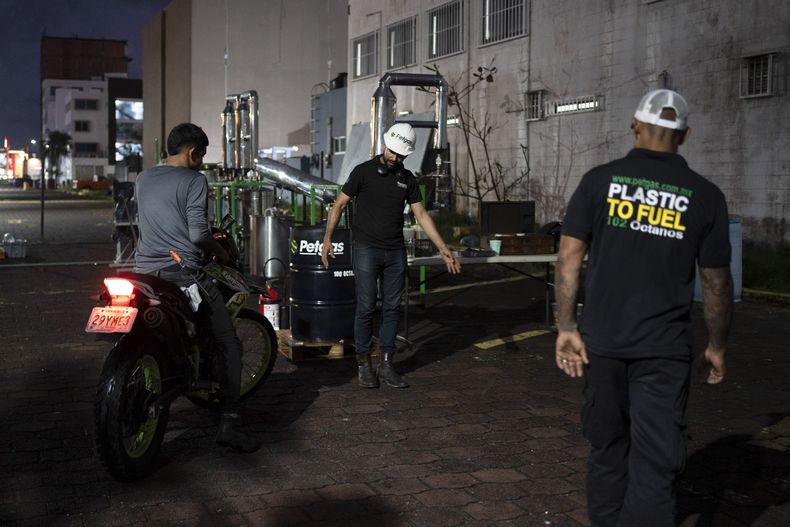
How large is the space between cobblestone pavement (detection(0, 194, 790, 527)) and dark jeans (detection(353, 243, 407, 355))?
45cm

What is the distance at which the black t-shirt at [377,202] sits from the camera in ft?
25.0

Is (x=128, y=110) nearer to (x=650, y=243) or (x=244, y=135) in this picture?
(x=244, y=135)

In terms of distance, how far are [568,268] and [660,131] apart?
2.11 ft

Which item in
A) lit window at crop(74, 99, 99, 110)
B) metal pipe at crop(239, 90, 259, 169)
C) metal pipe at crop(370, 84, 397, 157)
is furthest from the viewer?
lit window at crop(74, 99, 99, 110)

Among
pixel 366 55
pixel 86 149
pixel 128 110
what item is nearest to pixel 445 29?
pixel 366 55

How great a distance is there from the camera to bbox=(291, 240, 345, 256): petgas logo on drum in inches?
338

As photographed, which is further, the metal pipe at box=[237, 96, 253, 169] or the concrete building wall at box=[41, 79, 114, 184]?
the concrete building wall at box=[41, 79, 114, 184]

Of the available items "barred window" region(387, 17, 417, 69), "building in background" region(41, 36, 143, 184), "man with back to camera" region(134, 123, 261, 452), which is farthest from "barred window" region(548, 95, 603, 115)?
"building in background" region(41, 36, 143, 184)

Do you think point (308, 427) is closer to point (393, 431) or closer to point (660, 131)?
point (393, 431)

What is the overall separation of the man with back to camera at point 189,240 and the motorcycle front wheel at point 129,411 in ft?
1.56

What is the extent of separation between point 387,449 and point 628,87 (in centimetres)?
1557

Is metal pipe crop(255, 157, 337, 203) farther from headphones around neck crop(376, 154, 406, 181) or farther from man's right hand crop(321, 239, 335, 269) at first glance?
headphones around neck crop(376, 154, 406, 181)

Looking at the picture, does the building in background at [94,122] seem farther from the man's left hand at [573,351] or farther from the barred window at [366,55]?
the man's left hand at [573,351]

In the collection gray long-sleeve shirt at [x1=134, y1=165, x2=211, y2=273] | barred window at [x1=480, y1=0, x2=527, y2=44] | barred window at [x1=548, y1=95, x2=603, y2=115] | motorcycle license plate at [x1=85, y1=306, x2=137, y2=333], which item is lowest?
motorcycle license plate at [x1=85, y1=306, x2=137, y2=333]
